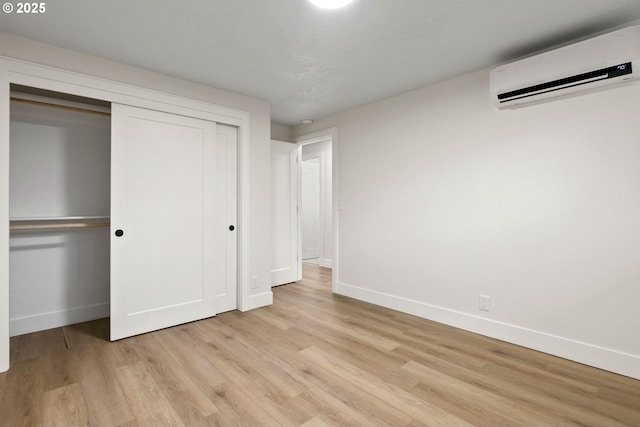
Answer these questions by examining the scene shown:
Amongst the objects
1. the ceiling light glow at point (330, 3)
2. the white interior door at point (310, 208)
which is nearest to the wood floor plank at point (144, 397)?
the ceiling light glow at point (330, 3)

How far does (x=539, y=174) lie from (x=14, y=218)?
455 centimetres

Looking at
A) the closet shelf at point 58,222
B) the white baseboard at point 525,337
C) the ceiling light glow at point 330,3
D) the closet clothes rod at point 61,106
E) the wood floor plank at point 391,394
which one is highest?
the ceiling light glow at point 330,3

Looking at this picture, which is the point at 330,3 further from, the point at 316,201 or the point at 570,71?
the point at 316,201

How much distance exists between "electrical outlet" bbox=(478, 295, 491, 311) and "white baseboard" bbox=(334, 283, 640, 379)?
99 mm

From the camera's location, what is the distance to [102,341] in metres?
2.68

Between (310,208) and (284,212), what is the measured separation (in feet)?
7.58

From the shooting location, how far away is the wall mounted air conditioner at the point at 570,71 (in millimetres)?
2010

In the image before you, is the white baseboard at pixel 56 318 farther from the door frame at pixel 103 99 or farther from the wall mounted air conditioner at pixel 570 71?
the wall mounted air conditioner at pixel 570 71

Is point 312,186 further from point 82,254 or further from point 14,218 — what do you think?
point 14,218

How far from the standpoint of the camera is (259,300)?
364 cm

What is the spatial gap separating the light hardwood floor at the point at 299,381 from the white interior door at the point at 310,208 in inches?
156

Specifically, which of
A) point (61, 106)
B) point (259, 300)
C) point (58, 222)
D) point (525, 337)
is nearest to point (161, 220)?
point (58, 222)

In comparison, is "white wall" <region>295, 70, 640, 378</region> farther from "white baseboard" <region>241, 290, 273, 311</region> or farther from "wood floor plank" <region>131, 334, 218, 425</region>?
"wood floor plank" <region>131, 334, 218, 425</region>

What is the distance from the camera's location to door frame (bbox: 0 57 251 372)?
85.5 inches
